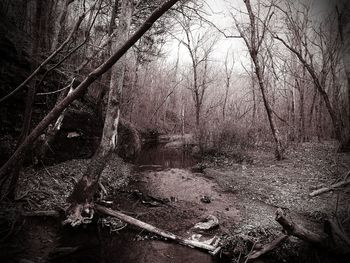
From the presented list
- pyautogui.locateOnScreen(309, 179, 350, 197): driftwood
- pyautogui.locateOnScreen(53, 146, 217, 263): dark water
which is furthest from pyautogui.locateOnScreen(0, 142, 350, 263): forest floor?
pyautogui.locateOnScreen(309, 179, 350, 197): driftwood

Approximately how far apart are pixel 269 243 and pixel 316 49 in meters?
14.5

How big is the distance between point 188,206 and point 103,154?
105 inches

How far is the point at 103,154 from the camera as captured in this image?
5.52m

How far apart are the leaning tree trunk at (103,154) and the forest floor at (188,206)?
38cm

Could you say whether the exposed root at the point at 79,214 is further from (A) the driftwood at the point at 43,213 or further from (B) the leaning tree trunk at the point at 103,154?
(A) the driftwood at the point at 43,213

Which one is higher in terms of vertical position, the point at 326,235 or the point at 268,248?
the point at 326,235

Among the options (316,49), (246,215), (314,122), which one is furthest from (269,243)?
(316,49)

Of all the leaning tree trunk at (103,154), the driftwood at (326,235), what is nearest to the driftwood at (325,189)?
the driftwood at (326,235)

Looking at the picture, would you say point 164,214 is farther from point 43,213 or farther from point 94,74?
point 94,74

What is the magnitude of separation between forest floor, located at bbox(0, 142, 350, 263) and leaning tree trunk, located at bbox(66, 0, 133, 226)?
38 centimetres

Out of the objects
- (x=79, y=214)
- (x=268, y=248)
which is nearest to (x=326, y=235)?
(x=268, y=248)

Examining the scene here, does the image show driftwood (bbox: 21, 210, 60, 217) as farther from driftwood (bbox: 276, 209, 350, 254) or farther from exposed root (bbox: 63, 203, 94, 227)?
A: driftwood (bbox: 276, 209, 350, 254)

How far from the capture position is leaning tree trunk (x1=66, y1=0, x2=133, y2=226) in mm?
4977

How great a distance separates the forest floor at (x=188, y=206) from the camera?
4121 millimetres
